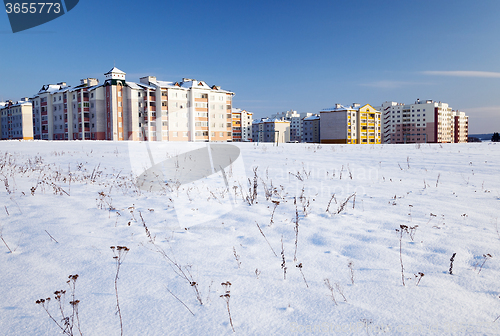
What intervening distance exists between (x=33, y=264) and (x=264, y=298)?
253 centimetres

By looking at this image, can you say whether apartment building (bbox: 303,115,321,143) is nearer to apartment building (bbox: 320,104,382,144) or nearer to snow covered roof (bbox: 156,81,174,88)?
apartment building (bbox: 320,104,382,144)

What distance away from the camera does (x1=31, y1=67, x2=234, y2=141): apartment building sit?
2255 inches

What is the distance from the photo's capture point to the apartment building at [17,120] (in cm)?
7638

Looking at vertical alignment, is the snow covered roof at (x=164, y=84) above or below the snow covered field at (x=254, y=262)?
above

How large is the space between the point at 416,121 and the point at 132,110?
115428 millimetres

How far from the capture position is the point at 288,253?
137 inches

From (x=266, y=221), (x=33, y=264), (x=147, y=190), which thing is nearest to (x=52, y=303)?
(x=33, y=264)

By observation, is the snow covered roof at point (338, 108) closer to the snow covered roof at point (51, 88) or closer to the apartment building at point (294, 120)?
the apartment building at point (294, 120)

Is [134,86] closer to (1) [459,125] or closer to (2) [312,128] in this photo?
(2) [312,128]

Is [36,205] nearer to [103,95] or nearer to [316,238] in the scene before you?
[316,238]

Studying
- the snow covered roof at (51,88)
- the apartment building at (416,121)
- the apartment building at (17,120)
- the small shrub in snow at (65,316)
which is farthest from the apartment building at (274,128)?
the small shrub in snow at (65,316)

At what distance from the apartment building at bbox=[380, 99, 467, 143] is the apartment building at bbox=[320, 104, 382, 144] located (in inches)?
1252

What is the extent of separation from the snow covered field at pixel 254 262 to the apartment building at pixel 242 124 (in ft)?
392

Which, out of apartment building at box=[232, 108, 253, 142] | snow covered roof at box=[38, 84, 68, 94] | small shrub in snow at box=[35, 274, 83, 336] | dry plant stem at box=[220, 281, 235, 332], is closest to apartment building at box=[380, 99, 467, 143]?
apartment building at box=[232, 108, 253, 142]
